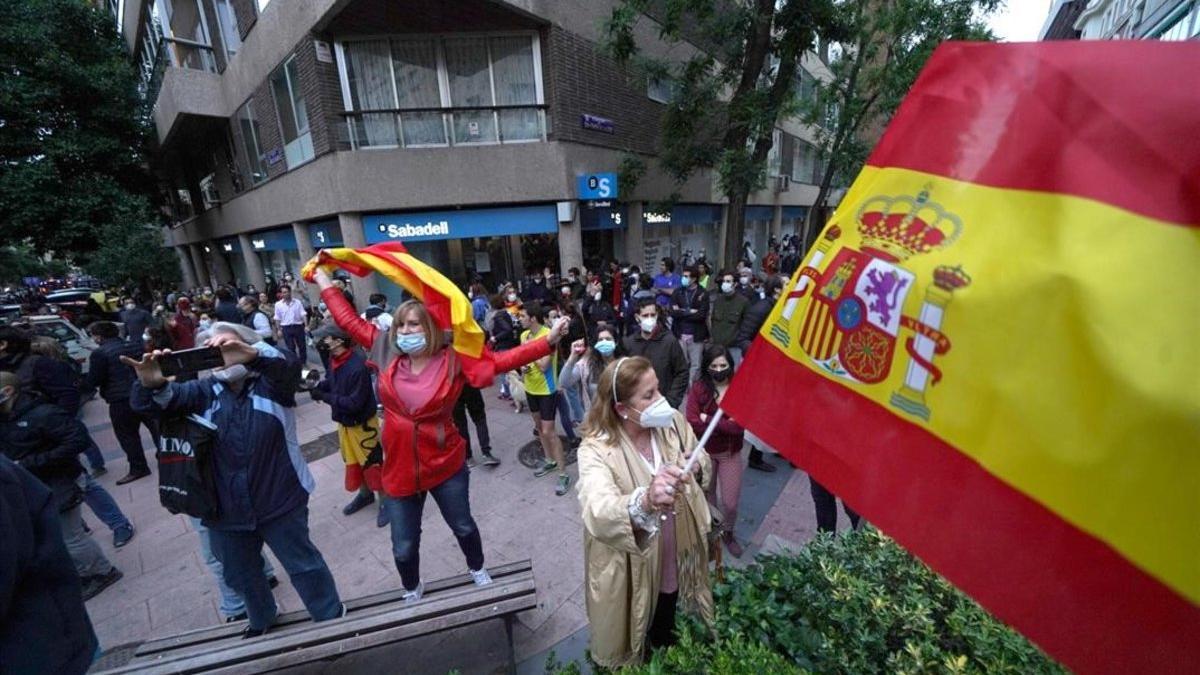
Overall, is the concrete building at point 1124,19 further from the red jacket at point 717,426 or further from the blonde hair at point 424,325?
the blonde hair at point 424,325

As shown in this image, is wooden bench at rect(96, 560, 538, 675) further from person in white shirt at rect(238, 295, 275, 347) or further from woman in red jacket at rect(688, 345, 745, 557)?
person in white shirt at rect(238, 295, 275, 347)

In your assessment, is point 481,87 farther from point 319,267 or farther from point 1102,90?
point 1102,90

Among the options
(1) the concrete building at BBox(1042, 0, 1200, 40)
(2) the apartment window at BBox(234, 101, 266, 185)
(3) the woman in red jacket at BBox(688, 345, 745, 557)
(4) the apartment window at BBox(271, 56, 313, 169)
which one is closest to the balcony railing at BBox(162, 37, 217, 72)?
(2) the apartment window at BBox(234, 101, 266, 185)

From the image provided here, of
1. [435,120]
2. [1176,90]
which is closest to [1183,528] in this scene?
[1176,90]

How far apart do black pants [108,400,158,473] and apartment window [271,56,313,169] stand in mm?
8143

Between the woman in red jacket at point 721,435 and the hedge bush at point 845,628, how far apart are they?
125 centimetres

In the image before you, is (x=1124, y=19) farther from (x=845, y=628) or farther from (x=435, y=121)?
(x=845, y=628)

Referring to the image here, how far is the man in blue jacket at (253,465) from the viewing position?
265 cm

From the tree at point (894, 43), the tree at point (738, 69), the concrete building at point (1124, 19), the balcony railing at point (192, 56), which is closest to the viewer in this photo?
the tree at point (738, 69)

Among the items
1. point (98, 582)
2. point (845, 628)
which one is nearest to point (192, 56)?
point (98, 582)

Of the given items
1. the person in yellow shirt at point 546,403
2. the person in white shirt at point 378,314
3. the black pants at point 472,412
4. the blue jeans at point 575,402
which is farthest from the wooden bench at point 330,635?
the blue jeans at point 575,402

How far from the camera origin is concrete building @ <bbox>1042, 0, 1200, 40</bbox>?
15.6m

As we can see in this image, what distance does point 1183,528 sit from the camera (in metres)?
0.88

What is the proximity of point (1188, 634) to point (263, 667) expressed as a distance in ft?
11.7
